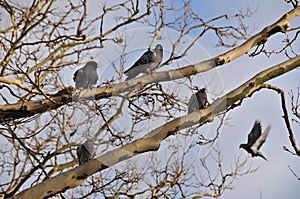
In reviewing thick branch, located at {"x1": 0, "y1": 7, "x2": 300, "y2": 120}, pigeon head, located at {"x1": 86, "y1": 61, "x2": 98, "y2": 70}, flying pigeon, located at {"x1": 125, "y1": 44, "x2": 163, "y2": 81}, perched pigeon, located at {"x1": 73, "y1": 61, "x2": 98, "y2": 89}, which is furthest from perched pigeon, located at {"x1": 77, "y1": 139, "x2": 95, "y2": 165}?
pigeon head, located at {"x1": 86, "y1": 61, "x2": 98, "y2": 70}

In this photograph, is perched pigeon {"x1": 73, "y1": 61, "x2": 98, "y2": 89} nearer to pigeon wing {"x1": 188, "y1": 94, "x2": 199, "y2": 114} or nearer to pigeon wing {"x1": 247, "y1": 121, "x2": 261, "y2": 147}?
pigeon wing {"x1": 188, "y1": 94, "x2": 199, "y2": 114}

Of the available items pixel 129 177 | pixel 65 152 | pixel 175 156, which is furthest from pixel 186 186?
pixel 175 156

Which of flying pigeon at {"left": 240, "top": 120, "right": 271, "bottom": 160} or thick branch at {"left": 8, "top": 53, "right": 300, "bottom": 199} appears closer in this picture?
thick branch at {"left": 8, "top": 53, "right": 300, "bottom": 199}

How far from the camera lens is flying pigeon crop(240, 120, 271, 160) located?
11.0 feet

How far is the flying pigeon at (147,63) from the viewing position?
336 cm

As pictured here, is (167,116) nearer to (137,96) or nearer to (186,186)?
(137,96)

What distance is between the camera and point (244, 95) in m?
3.16

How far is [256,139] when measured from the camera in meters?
3.39

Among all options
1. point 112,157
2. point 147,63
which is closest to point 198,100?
point 147,63

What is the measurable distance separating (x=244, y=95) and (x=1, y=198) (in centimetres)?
277

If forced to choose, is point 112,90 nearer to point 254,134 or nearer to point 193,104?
point 193,104

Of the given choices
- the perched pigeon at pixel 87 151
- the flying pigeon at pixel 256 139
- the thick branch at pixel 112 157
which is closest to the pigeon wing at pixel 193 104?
the thick branch at pixel 112 157

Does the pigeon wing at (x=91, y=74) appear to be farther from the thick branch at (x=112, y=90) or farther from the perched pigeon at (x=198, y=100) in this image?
the perched pigeon at (x=198, y=100)

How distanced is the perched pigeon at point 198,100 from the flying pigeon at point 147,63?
42cm
